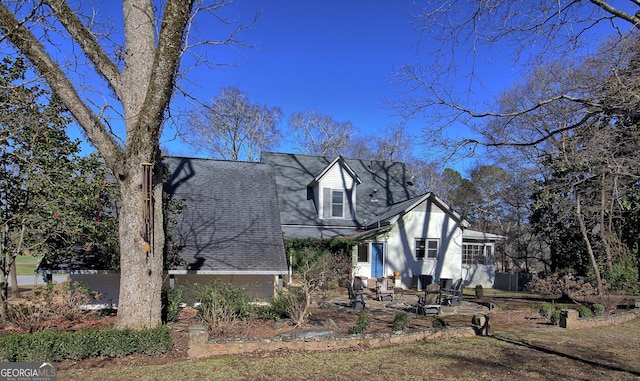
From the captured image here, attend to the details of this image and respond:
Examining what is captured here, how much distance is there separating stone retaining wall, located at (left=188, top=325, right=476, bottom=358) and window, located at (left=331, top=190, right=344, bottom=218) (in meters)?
13.5

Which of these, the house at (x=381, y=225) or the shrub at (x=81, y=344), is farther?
the house at (x=381, y=225)

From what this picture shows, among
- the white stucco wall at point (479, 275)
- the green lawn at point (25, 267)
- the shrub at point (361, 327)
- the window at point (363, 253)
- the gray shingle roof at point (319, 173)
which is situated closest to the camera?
the shrub at point (361, 327)

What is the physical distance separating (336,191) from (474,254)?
918 centimetres

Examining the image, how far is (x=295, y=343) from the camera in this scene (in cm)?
791

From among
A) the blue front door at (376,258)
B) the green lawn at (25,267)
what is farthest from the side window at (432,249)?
the green lawn at (25,267)

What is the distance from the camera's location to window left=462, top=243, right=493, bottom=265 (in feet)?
78.4

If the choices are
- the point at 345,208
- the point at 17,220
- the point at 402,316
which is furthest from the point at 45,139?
the point at 345,208

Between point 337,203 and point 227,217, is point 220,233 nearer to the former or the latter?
point 227,217

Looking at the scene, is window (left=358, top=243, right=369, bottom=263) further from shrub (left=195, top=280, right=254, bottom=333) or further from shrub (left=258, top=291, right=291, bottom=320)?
shrub (left=195, top=280, right=254, bottom=333)

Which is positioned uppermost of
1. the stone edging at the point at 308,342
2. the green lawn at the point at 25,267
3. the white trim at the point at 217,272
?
the white trim at the point at 217,272

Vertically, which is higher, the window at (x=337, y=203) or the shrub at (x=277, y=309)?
the window at (x=337, y=203)

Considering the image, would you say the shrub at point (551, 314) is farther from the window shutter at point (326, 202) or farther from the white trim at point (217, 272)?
the window shutter at point (326, 202)

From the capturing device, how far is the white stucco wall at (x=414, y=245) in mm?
20656

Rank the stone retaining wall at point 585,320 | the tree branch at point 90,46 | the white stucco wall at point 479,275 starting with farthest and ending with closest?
the white stucco wall at point 479,275 < the stone retaining wall at point 585,320 < the tree branch at point 90,46
